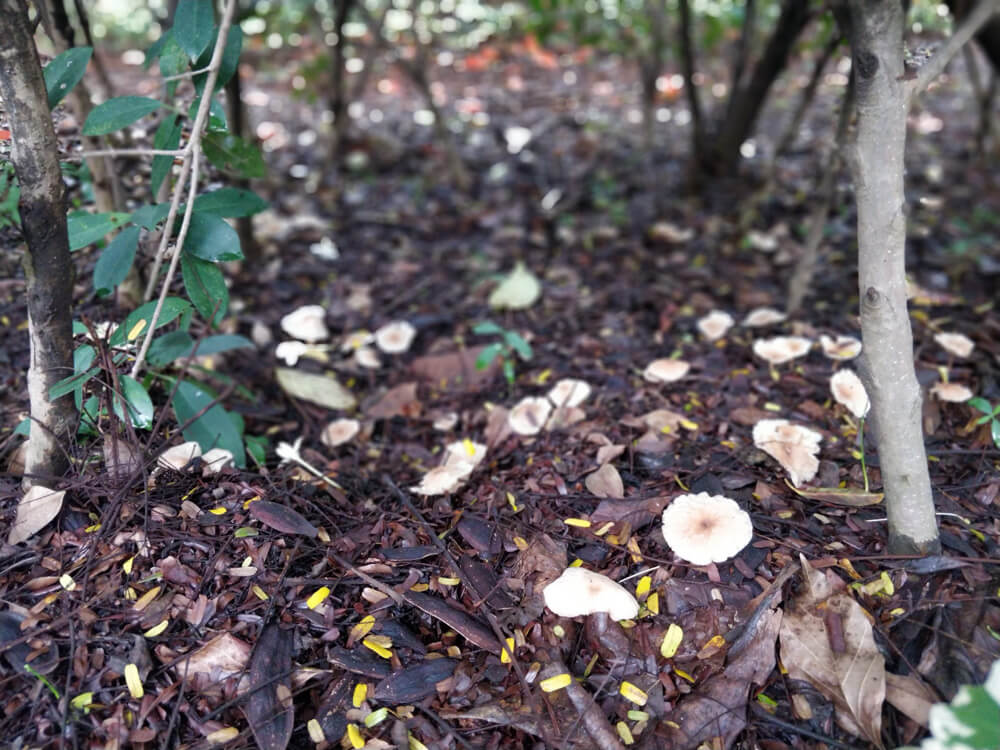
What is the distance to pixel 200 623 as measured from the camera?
1.68m

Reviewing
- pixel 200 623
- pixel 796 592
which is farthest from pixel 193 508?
pixel 796 592

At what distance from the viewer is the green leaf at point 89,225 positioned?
199cm

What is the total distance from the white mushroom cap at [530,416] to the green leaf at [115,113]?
1454 millimetres

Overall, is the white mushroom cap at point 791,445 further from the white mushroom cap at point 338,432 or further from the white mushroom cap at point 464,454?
the white mushroom cap at point 338,432

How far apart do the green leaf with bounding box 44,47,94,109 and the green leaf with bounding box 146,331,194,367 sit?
2.16 ft

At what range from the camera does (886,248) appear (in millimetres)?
1626

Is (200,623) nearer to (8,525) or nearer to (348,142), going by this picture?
(8,525)

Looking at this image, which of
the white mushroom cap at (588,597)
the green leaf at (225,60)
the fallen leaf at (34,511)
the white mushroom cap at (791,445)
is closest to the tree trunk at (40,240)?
the fallen leaf at (34,511)

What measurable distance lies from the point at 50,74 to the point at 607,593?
1919 millimetres

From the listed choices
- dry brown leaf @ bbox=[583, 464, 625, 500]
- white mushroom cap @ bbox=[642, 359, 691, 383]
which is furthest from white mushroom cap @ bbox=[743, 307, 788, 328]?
dry brown leaf @ bbox=[583, 464, 625, 500]

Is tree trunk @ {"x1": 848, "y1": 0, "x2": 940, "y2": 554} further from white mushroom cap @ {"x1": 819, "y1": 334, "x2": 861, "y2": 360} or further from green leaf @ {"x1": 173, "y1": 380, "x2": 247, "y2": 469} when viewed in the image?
green leaf @ {"x1": 173, "y1": 380, "x2": 247, "y2": 469}

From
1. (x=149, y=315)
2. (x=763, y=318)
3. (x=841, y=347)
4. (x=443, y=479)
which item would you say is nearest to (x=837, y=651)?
(x=443, y=479)

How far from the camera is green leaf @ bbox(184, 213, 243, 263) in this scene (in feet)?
6.31

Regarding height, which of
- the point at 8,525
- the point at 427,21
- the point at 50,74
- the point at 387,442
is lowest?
the point at 387,442
